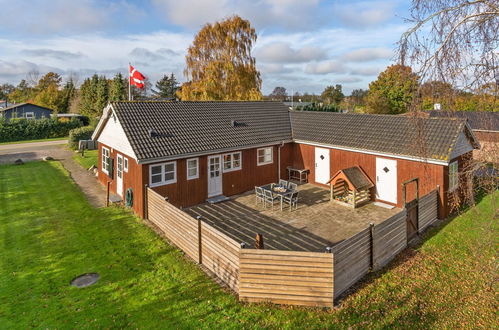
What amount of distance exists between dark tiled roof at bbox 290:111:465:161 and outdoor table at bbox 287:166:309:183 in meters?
1.79

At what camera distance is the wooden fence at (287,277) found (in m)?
7.43

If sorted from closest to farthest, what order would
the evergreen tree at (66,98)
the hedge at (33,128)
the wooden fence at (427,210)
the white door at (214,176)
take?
the wooden fence at (427,210), the white door at (214,176), the hedge at (33,128), the evergreen tree at (66,98)

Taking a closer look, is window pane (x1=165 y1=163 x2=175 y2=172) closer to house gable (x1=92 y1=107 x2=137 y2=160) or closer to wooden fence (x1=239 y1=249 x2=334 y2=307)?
house gable (x1=92 y1=107 x2=137 y2=160)

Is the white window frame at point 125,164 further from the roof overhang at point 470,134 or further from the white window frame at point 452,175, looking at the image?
the roof overhang at point 470,134

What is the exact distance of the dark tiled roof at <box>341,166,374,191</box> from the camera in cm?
1453

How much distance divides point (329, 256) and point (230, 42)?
115ft

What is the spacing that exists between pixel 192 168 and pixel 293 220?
5.20 meters

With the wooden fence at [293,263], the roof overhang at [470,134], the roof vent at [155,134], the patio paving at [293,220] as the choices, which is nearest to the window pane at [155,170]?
the roof vent at [155,134]

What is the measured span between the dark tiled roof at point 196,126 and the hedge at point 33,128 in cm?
3122

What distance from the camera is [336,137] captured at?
17.0 metres

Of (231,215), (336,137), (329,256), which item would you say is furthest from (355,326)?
(336,137)

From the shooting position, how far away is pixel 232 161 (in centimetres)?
1616

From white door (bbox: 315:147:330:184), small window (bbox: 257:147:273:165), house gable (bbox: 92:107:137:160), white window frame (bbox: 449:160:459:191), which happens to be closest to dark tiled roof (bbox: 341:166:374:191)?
white door (bbox: 315:147:330:184)

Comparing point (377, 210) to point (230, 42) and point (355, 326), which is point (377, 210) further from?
point (230, 42)
